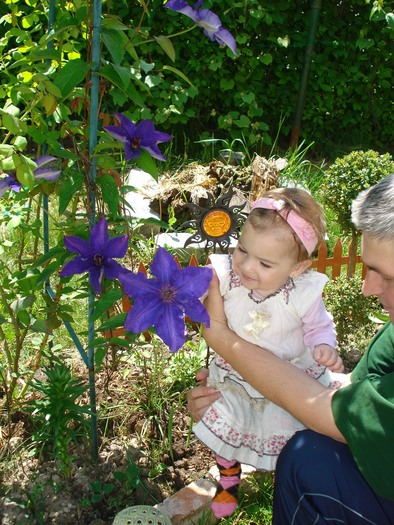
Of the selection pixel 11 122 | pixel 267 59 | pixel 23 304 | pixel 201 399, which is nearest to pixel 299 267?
pixel 201 399

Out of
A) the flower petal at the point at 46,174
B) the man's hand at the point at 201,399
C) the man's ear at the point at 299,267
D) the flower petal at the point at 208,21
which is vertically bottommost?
the man's hand at the point at 201,399

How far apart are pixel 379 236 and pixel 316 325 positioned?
52 centimetres

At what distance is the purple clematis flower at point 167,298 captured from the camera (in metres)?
1.49

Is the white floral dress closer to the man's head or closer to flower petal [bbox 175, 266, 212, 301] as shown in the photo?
the man's head

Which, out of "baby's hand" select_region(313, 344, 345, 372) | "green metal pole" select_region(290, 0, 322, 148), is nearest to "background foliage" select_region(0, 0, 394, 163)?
"green metal pole" select_region(290, 0, 322, 148)

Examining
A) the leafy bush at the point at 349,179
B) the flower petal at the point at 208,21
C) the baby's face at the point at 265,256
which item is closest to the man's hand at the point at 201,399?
the baby's face at the point at 265,256

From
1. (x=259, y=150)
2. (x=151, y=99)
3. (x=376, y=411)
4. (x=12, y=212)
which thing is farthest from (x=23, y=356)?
(x=259, y=150)

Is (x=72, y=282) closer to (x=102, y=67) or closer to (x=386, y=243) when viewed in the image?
(x=102, y=67)

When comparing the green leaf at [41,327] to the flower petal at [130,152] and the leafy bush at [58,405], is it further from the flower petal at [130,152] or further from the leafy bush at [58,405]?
the flower petal at [130,152]

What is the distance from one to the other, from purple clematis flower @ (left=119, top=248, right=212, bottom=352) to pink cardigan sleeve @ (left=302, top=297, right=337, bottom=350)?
650mm

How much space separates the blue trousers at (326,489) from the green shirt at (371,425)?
0.10 meters

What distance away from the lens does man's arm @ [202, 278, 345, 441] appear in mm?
1723

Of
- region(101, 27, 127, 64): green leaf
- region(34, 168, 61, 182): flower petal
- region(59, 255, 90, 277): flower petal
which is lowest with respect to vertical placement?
region(59, 255, 90, 277): flower petal

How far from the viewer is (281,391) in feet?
5.95
